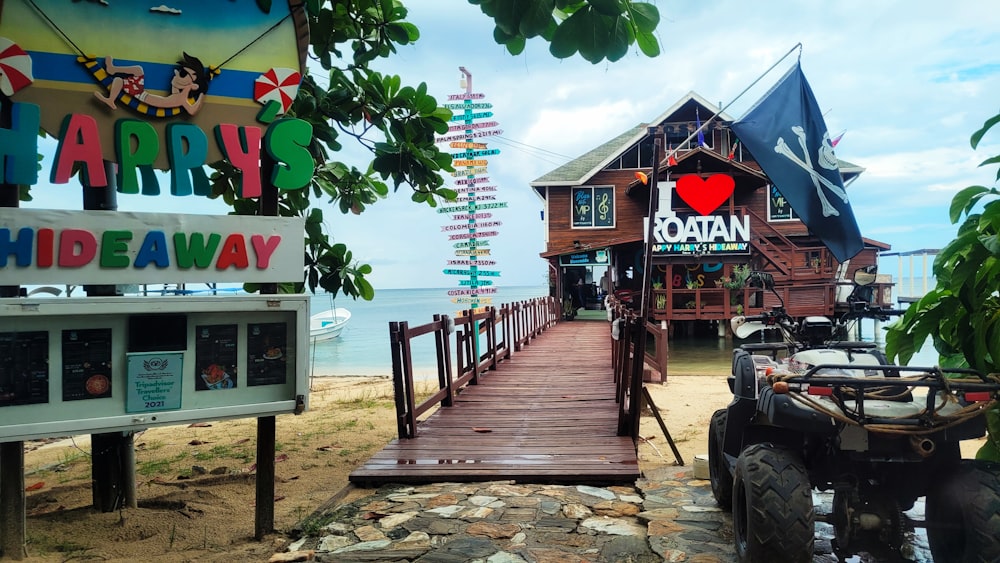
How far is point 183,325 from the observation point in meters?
3.72

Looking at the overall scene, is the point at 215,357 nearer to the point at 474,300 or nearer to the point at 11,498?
the point at 11,498

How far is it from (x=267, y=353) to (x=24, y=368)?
1219 mm

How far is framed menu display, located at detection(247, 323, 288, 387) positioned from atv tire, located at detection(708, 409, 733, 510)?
273 centimetres

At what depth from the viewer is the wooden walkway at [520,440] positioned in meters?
4.71

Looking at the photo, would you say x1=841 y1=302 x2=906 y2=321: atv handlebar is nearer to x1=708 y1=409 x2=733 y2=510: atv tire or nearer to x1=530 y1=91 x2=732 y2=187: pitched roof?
x1=708 y1=409 x2=733 y2=510: atv tire

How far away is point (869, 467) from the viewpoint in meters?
3.07

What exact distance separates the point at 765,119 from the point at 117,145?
4687mm

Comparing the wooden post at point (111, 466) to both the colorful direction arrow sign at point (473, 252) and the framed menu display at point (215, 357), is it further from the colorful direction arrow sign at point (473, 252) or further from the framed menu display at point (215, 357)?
the colorful direction arrow sign at point (473, 252)

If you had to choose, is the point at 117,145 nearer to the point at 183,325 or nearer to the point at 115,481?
the point at 183,325

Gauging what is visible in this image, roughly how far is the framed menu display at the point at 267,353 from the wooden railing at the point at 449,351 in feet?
5.43

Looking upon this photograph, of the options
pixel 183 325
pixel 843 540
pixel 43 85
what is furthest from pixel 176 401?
pixel 843 540

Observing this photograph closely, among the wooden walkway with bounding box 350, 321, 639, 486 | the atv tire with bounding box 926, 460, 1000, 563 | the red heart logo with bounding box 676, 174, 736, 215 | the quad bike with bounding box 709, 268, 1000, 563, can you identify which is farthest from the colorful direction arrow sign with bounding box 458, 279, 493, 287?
the atv tire with bounding box 926, 460, 1000, 563

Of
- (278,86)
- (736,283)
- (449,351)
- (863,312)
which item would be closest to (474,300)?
(449,351)

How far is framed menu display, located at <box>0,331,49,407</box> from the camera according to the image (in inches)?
132
